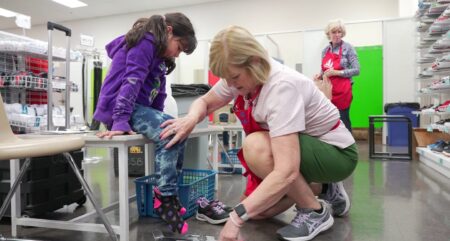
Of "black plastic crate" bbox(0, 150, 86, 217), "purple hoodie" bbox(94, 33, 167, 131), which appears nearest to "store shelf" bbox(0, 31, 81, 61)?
"black plastic crate" bbox(0, 150, 86, 217)

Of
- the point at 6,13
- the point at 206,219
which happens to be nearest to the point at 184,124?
the point at 206,219

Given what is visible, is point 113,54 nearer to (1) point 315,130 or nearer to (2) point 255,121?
(2) point 255,121

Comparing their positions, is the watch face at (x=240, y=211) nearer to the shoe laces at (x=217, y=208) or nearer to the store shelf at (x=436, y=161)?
the shoe laces at (x=217, y=208)

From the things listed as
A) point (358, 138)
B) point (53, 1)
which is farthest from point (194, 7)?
point (358, 138)

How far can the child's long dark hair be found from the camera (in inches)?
57.0

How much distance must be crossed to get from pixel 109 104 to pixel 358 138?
17.6 ft

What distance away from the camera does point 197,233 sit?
4.87 ft

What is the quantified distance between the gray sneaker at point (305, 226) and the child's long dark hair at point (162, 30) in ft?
2.82

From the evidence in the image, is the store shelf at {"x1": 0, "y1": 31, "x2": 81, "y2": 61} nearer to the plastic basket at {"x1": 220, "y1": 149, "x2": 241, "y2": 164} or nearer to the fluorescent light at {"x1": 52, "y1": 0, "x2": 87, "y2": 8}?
the plastic basket at {"x1": 220, "y1": 149, "x2": 241, "y2": 164}

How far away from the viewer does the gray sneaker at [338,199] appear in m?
1.67

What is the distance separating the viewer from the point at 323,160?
1339 mm

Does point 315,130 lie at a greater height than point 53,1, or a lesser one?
lesser

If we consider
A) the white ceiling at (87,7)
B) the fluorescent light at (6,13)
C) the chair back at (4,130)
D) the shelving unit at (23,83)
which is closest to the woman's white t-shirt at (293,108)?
the chair back at (4,130)

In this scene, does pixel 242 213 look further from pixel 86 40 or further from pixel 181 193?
pixel 86 40
